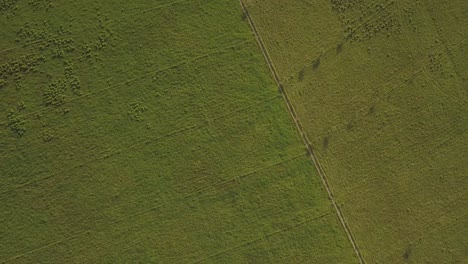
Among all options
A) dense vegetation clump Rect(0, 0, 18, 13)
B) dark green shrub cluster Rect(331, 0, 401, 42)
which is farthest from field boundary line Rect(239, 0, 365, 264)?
dense vegetation clump Rect(0, 0, 18, 13)

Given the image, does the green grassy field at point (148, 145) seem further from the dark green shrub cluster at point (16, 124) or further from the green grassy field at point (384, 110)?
the green grassy field at point (384, 110)

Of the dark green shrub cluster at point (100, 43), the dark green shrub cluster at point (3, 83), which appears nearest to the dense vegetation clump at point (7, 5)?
the dark green shrub cluster at point (3, 83)

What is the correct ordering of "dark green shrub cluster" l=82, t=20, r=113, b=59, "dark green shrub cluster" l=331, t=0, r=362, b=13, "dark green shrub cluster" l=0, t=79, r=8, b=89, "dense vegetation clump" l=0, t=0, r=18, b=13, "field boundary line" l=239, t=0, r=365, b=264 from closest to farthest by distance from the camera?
"dark green shrub cluster" l=0, t=79, r=8, b=89 < "dense vegetation clump" l=0, t=0, r=18, b=13 < "dark green shrub cluster" l=82, t=20, r=113, b=59 < "field boundary line" l=239, t=0, r=365, b=264 < "dark green shrub cluster" l=331, t=0, r=362, b=13

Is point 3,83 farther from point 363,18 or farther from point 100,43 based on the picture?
point 363,18

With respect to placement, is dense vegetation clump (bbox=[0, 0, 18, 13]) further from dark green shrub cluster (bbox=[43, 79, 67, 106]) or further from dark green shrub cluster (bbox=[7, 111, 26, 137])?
dark green shrub cluster (bbox=[7, 111, 26, 137])

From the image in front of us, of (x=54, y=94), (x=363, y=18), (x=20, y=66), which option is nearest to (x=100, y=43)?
(x=54, y=94)

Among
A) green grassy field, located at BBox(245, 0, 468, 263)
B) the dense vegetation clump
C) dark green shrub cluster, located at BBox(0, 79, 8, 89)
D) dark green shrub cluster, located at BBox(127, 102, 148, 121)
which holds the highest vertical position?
the dense vegetation clump
